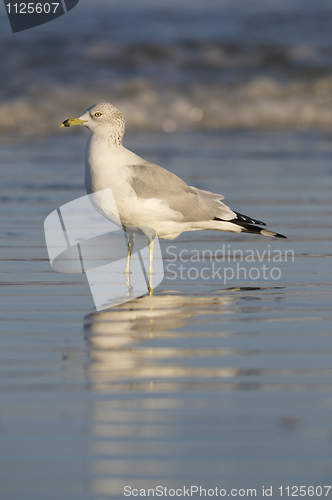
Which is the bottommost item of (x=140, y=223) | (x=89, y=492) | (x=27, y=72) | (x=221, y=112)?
(x=89, y=492)

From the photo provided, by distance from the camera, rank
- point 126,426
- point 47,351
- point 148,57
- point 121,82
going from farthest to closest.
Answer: point 148,57
point 121,82
point 47,351
point 126,426

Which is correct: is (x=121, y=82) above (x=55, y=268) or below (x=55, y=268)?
above

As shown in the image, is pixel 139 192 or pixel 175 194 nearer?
pixel 139 192

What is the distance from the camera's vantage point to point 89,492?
2189 mm

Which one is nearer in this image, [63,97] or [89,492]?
[89,492]

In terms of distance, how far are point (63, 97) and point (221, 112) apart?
286 cm

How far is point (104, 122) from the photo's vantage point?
4949 millimetres

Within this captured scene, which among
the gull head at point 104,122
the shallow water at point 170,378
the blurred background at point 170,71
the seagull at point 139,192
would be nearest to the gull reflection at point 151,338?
the shallow water at point 170,378

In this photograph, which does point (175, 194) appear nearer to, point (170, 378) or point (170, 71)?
point (170, 378)

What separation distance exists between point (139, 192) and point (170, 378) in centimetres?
186

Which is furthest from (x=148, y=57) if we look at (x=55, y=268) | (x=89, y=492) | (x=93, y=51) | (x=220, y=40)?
(x=89, y=492)

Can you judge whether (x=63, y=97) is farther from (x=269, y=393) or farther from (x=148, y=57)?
(x=269, y=393)

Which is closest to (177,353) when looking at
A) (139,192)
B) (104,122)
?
(139,192)

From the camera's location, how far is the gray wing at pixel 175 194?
4.71 metres
